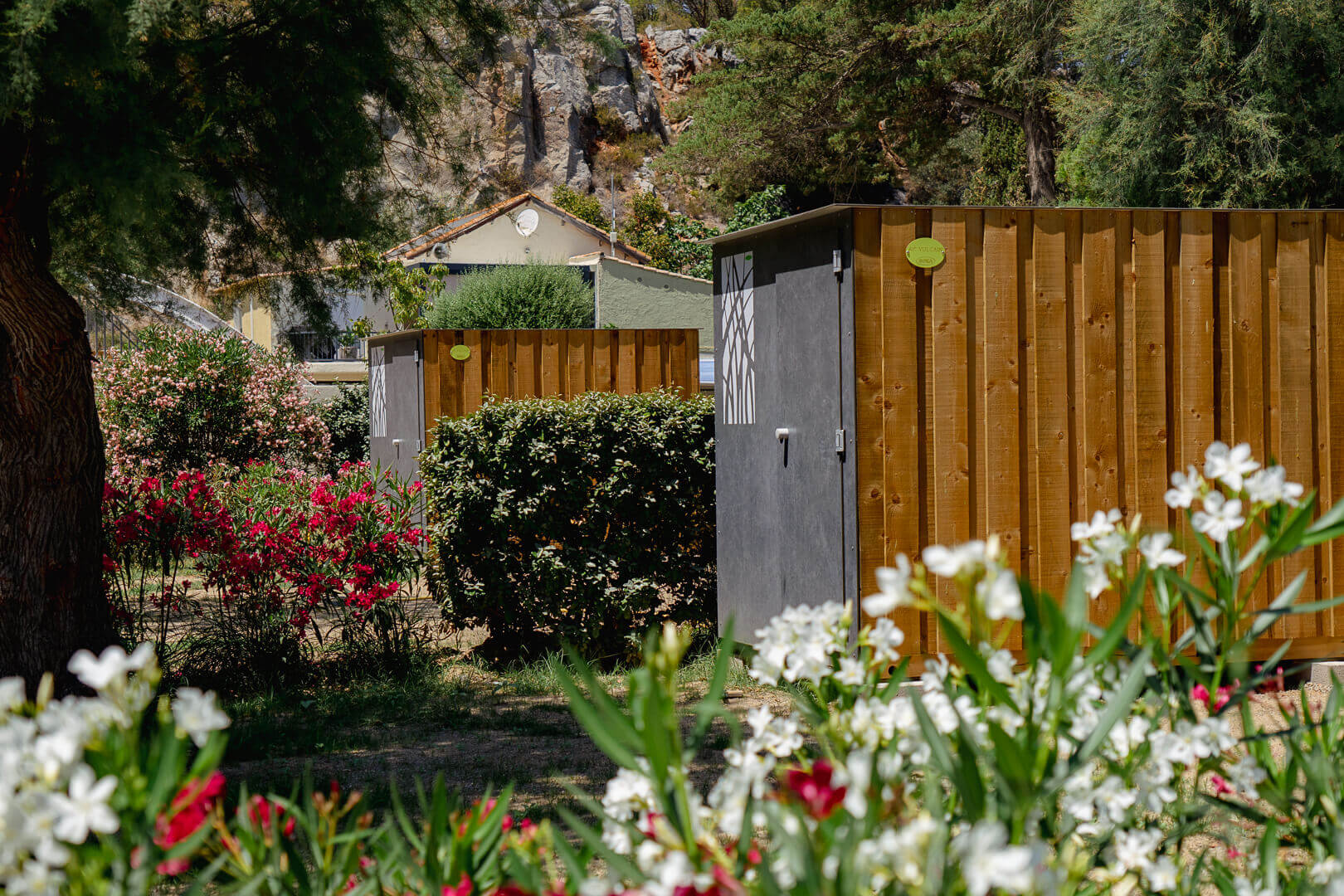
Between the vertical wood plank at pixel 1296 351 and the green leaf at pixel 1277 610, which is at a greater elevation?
the vertical wood plank at pixel 1296 351

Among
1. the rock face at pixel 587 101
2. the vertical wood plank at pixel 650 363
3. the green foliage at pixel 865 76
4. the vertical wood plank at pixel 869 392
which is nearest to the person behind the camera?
the vertical wood plank at pixel 869 392

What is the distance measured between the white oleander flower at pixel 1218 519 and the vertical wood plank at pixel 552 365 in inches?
343

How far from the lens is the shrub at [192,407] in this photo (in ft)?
44.4

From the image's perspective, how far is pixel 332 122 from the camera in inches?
193

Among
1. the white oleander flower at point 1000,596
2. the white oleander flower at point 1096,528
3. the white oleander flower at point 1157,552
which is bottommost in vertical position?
the white oleander flower at point 1000,596

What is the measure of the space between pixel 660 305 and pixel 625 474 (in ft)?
74.1

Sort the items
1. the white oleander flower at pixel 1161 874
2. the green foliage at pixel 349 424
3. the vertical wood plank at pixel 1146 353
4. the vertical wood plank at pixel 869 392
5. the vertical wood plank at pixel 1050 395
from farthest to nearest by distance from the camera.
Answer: the green foliage at pixel 349 424, the vertical wood plank at pixel 1146 353, the vertical wood plank at pixel 1050 395, the vertical wood plank at pixel 869 392, the white oleander flower at pixel 1161 874

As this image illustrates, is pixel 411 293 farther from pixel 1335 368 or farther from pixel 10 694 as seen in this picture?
pixel 10 694

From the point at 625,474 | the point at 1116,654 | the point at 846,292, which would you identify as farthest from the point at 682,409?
the point at 1116,654

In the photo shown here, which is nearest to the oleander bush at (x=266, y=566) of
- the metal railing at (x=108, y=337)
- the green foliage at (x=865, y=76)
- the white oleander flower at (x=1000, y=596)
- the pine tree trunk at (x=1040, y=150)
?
the metal railing at (x=108, y=337)

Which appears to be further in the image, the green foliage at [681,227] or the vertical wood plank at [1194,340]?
the green foliage at [681,227]

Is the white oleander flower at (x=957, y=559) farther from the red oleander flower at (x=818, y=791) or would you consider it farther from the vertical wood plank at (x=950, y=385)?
the vertical wood plank at (x=950, y=385)

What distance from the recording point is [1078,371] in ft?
18.9

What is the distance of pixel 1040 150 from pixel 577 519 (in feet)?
59.3
